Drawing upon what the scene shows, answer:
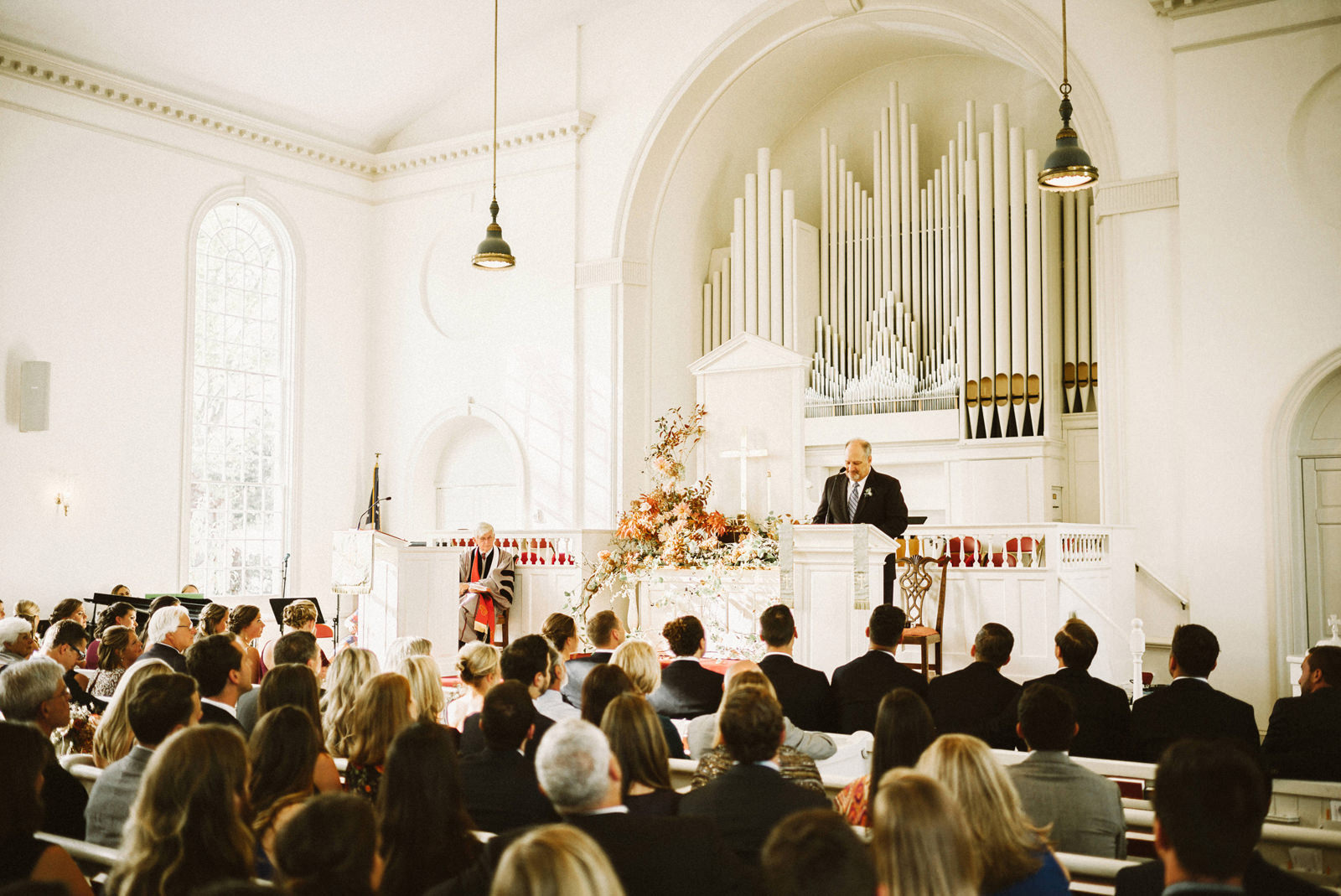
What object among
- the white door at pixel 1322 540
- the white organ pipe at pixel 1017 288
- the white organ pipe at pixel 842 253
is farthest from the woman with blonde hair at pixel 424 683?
the white organ pipe at pixel 842 253

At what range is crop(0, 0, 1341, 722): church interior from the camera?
31.1 feet

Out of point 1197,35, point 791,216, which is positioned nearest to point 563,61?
point 791,216

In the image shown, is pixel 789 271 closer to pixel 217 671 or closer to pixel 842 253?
pixel 842 253

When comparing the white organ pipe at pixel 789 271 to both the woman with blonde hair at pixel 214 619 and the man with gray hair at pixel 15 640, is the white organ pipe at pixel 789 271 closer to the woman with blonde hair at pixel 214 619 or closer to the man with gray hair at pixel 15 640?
the woman with blonde hair at pixel 214 619

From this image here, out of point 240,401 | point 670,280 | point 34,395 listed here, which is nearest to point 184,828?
point 34,395

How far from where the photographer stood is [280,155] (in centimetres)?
1388

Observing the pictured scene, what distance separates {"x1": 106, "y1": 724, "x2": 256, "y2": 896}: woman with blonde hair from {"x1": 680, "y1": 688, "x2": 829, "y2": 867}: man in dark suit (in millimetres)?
1107

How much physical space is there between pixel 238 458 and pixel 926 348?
797 cm

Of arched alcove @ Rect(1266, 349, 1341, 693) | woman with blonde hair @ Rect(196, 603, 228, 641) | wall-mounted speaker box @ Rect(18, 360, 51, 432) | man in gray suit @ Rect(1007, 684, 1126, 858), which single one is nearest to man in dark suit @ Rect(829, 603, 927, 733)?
man in gray suit @ Rect(1007, 684, 1126, 858)

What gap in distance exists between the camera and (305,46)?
1267 centimetres

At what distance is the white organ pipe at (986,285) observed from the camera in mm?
12117

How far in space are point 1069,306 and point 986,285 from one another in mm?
908

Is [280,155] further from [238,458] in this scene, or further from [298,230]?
[238,458]

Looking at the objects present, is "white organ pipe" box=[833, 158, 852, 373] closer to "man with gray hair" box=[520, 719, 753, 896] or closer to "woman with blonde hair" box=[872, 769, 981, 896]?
"man with gray hair" box=[520, 719, 753, 896]
